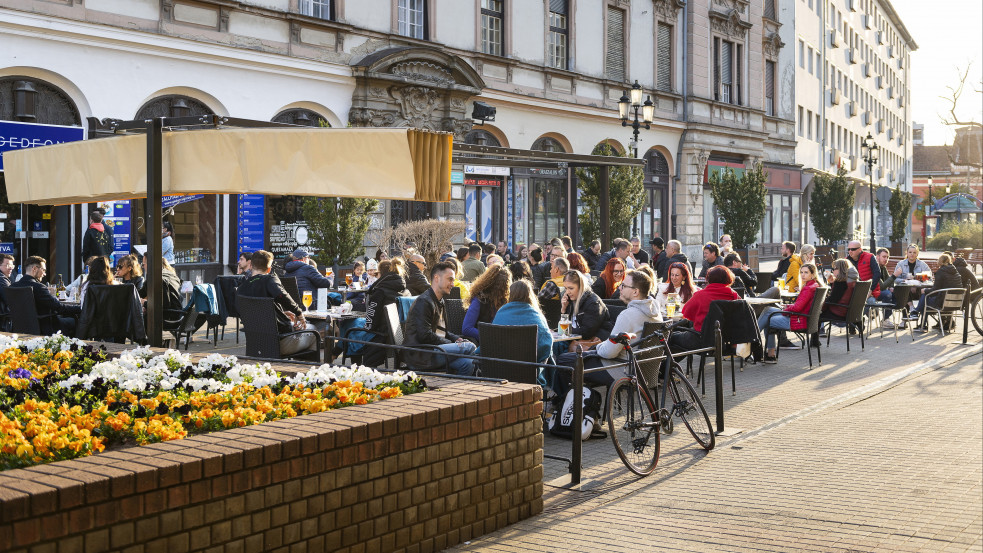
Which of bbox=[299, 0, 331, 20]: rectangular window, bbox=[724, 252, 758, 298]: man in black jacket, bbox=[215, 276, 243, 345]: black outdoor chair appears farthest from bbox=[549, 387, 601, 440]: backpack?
bbox=[299, 0, 331, 20]: rectangular window

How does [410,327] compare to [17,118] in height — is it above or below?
below

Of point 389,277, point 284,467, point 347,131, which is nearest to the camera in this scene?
point 284,467

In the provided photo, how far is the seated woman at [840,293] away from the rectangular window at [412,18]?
43.0 feet

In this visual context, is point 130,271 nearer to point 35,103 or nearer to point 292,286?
point 292,286

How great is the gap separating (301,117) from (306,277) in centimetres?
918

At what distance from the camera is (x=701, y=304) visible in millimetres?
11453

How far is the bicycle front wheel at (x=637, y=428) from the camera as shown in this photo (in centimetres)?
742

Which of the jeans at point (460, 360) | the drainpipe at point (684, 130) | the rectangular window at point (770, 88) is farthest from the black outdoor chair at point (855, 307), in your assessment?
the rectangular window at point (770, 88)

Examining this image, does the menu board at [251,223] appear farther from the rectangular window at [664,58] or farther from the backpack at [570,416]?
the rectangular window at [664,58]

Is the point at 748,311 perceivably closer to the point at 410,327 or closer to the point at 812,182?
the point at 410,327

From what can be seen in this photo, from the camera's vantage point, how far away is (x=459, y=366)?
A: 9.34m

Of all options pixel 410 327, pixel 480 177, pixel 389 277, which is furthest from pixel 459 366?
pixel 480 177

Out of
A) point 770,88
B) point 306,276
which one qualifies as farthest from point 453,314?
point 770,88

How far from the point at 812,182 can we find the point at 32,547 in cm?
4972
